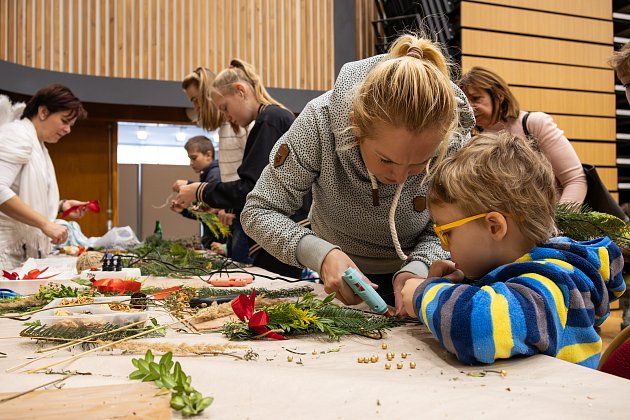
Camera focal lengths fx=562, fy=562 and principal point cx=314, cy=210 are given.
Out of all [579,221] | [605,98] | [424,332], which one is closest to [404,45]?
[579,221]

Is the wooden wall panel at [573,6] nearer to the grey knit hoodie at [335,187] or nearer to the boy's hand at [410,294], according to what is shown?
the grey knit hoodie at [335,187]

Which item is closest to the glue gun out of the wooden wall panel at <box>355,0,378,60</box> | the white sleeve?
the white sleeve

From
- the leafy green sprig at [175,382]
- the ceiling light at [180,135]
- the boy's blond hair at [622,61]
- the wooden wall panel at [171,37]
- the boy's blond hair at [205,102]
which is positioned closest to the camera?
the leafy green sprig at [175,382]

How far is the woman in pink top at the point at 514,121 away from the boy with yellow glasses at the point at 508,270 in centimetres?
152

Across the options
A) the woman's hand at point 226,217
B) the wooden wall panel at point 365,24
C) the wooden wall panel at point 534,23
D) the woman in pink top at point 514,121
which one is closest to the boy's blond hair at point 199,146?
the woman's hand at point 226,217

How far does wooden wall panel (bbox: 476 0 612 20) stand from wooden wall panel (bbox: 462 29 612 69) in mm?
343

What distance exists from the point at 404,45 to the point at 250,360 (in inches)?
35.5

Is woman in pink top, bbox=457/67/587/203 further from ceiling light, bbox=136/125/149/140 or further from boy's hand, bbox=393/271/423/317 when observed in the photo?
ceiling light, bbox=136/125/149/140

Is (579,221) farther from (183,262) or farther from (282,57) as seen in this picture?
(282,57)

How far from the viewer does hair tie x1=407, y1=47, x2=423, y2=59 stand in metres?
1.37

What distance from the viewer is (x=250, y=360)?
93cm

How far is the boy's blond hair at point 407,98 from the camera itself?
1.24m

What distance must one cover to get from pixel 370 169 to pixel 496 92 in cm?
141

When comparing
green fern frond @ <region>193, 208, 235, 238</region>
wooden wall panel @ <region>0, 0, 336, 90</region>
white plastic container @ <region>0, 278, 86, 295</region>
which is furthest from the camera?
wooden wall panel @ <region>0, 0, 336, 90</region>
